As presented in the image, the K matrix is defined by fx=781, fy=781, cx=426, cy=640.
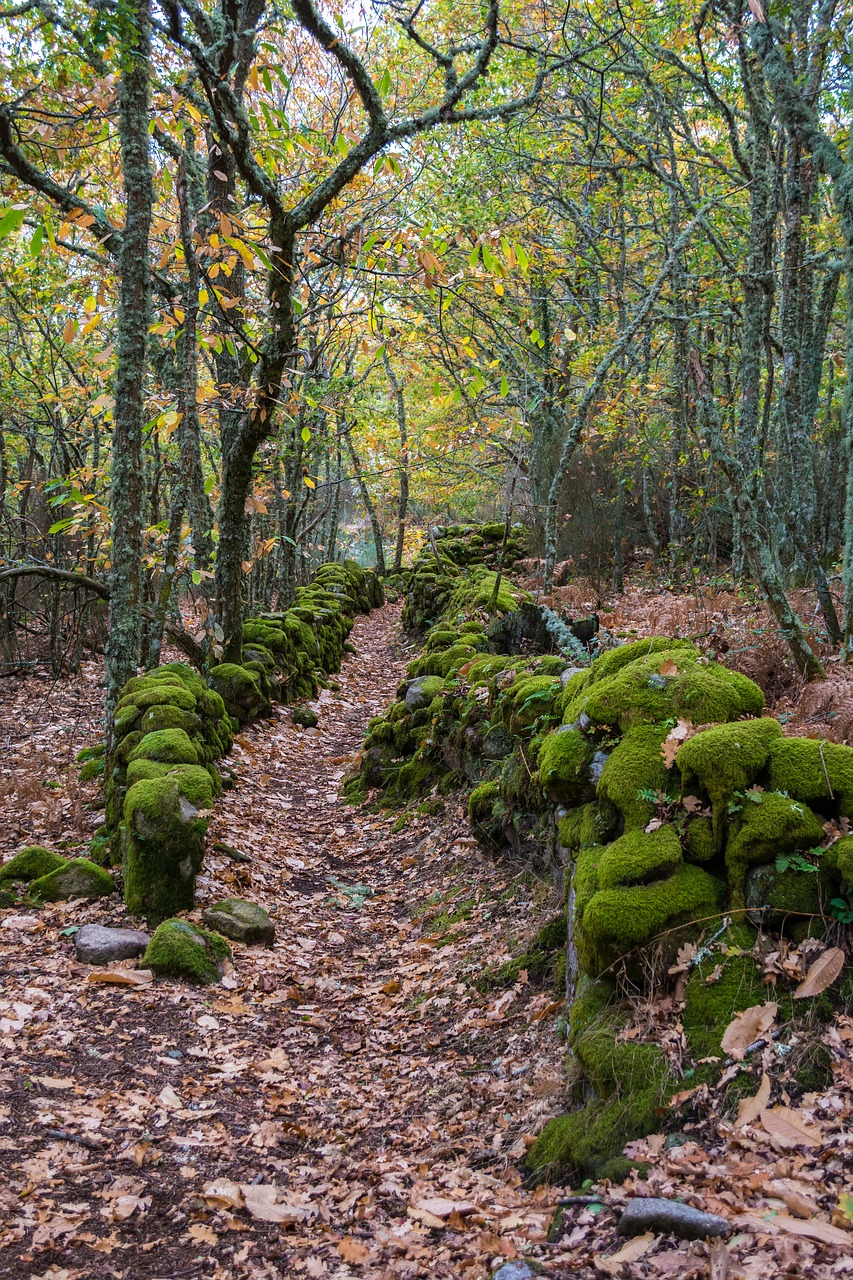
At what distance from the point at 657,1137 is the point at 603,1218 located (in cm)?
36

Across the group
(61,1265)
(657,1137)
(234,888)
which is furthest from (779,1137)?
(234,888)

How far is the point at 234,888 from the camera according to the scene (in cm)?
613

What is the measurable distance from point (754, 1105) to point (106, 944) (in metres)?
4.03

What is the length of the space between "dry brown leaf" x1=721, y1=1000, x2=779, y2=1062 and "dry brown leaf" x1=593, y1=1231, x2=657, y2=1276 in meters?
0.80

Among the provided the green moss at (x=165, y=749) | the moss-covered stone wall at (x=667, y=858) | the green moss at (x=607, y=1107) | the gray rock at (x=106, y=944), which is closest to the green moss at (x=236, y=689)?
the green moss at (x=165, y=749)

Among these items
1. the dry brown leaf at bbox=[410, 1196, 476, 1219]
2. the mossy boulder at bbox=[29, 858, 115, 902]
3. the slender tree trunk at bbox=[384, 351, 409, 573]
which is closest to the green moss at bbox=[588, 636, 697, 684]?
the dry brown leaf at bbox=[410, 1196, 476, 1219]

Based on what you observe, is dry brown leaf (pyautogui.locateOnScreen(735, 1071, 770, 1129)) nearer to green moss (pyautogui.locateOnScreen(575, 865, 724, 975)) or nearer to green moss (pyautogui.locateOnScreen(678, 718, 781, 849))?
green moss (pyautogui.locateOnScreen(575, 865, 724, 975))

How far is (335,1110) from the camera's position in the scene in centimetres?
394

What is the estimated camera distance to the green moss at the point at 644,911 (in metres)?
3.43

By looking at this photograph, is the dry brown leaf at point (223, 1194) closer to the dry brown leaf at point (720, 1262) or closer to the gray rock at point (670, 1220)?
the gray rock at point (670, 1220)

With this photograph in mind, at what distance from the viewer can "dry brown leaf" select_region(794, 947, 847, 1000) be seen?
2959 mm

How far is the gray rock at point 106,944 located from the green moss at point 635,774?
3230mm

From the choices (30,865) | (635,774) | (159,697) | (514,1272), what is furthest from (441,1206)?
(159,697)

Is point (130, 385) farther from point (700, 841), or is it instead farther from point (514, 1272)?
point (514, 1272)
